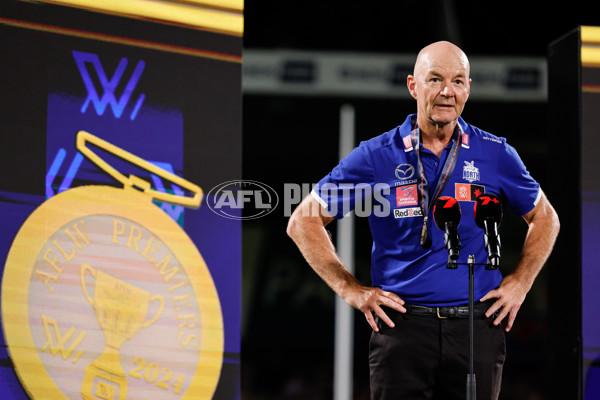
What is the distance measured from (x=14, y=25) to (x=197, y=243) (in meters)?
1.04

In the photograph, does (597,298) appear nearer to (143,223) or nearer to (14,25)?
(143,223)

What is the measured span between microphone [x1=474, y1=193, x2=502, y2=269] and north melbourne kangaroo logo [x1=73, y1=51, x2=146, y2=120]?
1.36 metres

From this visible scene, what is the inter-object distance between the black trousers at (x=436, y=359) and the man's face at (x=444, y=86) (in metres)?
0.71

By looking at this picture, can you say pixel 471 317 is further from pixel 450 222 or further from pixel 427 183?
pixel 427 183

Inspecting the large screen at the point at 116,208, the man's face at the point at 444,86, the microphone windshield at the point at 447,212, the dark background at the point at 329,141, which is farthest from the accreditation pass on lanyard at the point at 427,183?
the dark background at the point at 329,141

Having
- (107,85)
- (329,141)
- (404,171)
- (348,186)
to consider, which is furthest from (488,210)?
(329,141)

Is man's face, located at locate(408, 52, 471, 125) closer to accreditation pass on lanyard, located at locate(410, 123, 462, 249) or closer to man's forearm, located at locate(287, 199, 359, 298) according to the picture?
accreditation pass on lanyard, located at locate(410, 123, 462, 249)

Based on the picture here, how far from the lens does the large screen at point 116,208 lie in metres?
2.77

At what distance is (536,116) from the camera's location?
7117mm

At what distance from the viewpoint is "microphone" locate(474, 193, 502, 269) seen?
2.30 metres

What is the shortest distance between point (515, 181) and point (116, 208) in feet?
4.84

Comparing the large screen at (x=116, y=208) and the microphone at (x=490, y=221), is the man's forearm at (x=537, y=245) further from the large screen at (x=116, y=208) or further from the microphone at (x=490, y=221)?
the large screen at (x=116, y=208)

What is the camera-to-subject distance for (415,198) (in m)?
2.68

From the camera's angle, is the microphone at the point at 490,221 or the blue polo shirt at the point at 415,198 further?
the blue polo shirt at the point at 415,198
